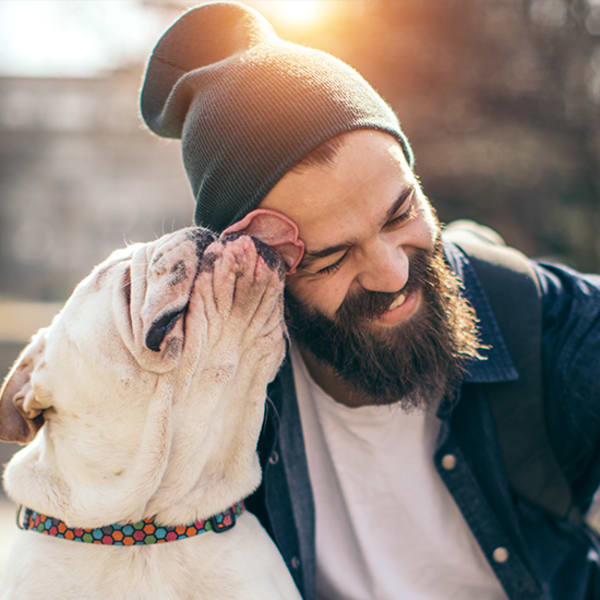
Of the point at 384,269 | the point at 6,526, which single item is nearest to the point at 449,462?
the point at 384,269

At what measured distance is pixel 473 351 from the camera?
1899mm

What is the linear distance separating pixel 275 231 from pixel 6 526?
3049 millimetres

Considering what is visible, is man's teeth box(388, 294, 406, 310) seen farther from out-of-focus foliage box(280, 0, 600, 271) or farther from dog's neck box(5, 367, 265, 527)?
out-of-focus foliage box(280, 0, 600, 271)

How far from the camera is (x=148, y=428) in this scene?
1.46 metres

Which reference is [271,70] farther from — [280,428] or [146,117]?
[280,428]

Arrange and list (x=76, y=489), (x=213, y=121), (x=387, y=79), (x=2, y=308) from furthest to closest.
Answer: (x=2, y=308), (x=387, y=79), (x=213, y=121), (x=76, y=489)

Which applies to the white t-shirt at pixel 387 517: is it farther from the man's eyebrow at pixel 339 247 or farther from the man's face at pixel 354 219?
the man's eyebrow at pixel 339 247

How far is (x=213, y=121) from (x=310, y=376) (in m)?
0.85

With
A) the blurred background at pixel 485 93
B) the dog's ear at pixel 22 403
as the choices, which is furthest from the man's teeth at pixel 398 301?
the blurred background at pixel 485 93

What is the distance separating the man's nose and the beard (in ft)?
0.35

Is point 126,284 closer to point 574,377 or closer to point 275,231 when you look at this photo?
point 275,231

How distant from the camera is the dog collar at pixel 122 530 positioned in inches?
58.2

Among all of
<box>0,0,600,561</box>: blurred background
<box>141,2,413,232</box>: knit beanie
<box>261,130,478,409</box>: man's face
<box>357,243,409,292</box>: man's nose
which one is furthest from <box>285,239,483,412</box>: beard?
<box>0,0,600,561</box>: blurred background

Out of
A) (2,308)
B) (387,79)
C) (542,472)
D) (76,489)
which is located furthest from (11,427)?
(2,308)
